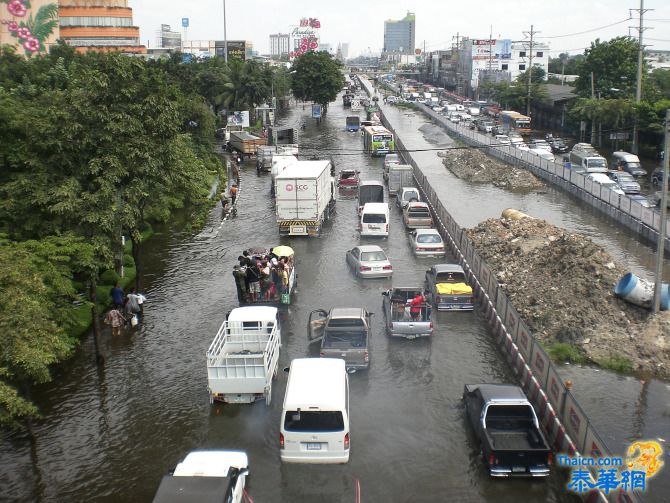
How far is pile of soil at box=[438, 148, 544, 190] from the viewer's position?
50.2 metres

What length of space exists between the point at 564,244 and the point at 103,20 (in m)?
118

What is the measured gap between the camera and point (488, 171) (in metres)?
53.1

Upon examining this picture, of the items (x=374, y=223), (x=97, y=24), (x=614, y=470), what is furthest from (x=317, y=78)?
(x=614, y=470)

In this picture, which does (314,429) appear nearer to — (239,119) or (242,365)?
(242,365)

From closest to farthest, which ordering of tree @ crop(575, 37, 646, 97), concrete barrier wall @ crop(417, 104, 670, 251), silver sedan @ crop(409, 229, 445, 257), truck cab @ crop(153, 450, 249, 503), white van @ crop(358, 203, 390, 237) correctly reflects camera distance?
1. truck cab @ crop(153, 450, 249, 503)
2. silver sedan @ crop(409, 229, 445, 257)
3. white van @ crop(358, 203, 390, 237)
4. concrete barrier wall @ crop(417, 104, 670, 251)
5. tree @ crop(575, 37, 646, 97)

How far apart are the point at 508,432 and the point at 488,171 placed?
41.4 metres

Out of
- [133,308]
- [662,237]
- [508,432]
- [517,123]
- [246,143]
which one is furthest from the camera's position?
[517,123]

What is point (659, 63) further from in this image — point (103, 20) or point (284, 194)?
point (284, 194)

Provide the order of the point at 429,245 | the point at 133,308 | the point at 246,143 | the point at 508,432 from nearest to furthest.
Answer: the point at 508,432 < the point at 133,308 < the point at 429,245 < the point at 246,143

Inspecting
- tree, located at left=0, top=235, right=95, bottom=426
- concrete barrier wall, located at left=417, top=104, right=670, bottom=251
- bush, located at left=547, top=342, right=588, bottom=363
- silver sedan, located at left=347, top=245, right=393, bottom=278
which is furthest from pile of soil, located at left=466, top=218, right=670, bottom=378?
tree, located at left=0, top=235, right=95, bottom=426

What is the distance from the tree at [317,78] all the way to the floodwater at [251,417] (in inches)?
2950

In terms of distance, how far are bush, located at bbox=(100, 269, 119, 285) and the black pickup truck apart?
16964 millimetres

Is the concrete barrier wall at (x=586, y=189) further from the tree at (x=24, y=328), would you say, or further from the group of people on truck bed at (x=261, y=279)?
the tree at (x=24, y=328)

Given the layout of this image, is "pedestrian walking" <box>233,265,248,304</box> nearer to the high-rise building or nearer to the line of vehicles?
the line of vehicles
